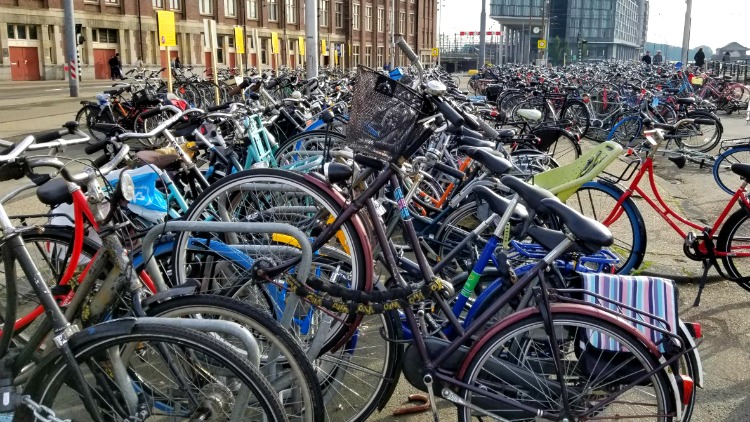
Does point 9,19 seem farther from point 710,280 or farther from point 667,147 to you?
point 710,280

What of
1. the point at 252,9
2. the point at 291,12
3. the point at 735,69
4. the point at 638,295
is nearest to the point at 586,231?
the point at 638,295

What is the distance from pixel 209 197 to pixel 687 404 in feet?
6.70

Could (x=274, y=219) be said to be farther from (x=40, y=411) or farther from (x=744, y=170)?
(x=744, y=170)

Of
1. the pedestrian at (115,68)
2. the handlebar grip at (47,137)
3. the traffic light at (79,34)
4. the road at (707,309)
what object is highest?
the traffic light at (79,34)

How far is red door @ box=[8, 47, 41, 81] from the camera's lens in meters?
31.3

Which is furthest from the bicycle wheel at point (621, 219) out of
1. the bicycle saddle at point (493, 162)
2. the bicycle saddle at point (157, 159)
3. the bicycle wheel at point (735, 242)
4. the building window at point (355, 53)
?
the building window at point (355, 53)

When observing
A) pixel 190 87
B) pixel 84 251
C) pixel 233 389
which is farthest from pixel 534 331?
pixel 190 87

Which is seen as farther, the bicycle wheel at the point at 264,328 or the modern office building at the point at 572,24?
the modern office building at the point at 572,24

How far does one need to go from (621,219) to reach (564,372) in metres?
2.52

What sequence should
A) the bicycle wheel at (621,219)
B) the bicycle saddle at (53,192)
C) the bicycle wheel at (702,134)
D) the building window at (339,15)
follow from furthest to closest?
the building window at (339,15)
the bicycle wheel at (702,134)
the bicycle wheel at (621,219)
the bicycle saddle at (53,192)

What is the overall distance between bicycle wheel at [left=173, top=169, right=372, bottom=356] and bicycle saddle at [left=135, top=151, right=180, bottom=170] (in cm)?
73

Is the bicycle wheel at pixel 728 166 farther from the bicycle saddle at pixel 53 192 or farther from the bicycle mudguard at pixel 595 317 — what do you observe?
the bicycle saddle at pixel 53 192

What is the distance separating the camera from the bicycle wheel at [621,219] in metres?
4.25

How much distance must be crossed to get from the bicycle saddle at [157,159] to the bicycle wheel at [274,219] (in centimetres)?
73
